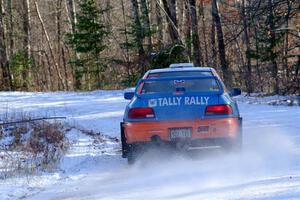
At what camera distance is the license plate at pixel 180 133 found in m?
8.07

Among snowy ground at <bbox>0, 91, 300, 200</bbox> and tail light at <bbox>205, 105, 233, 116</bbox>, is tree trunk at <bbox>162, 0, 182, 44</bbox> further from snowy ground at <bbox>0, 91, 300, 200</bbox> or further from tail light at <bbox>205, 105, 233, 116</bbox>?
tail light at <bbox>205, 105, 233, 116</bbox>

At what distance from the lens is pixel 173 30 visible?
2908 centimetres

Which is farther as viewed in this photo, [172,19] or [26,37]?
[26,37]

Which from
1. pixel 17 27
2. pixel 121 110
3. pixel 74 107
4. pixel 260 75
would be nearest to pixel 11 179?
pixel 121 110

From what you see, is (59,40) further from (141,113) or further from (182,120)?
(182,120)

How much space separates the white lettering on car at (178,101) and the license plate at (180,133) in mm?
404

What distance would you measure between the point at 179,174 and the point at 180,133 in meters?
0.80

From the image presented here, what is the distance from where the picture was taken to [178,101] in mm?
8164

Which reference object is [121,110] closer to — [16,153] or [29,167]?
[16,153]

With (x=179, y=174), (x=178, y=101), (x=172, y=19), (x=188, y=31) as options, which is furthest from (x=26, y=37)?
(x=179, y=174)

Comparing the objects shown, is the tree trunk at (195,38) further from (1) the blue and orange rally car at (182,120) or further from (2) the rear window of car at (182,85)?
(1) the blue and orange rally car at (182,120)

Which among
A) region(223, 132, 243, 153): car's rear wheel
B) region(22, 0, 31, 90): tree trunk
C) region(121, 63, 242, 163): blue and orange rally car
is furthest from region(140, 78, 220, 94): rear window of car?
region(22, 0, 31, 90): tree trunk

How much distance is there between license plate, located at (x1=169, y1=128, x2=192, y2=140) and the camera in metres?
8.07

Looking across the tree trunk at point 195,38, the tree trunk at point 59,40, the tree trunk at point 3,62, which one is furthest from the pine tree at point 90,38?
the tree trunk at point 59,40
